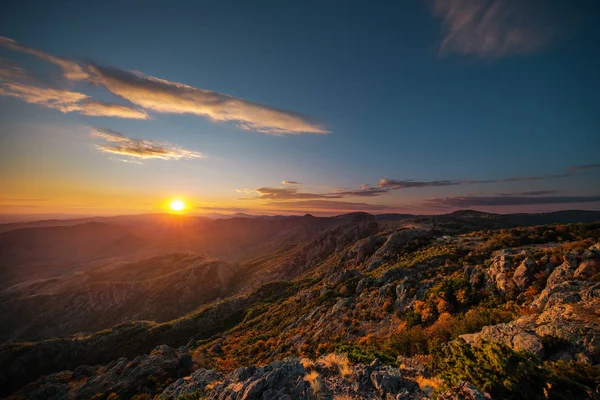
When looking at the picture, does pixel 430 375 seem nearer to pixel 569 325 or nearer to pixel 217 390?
pixel 569 325

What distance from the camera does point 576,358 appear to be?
980 cm

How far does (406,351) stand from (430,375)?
6166 millimetres

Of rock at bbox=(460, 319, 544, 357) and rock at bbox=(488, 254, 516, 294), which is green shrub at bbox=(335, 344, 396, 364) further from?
rock at bbox=(488, 254, 516, 294)

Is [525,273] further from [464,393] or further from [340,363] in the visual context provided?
[340,363]

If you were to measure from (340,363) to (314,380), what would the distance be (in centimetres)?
248

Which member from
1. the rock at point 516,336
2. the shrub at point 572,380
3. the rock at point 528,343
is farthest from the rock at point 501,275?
the shrub at point 572,380

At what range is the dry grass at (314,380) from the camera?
39.8 feet

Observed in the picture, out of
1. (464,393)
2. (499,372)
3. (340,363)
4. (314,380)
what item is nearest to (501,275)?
(499,372)

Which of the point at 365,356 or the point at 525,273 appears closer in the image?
the point at 365,356

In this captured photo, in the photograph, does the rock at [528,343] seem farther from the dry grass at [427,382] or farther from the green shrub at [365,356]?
the green shrub at [365,356]

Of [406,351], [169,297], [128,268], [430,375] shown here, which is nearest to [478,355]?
[430,375]

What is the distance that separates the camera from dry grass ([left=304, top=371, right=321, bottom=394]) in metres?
12.1

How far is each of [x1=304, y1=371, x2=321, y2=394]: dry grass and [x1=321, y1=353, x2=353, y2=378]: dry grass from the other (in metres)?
1.43

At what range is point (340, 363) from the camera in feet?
47.1
